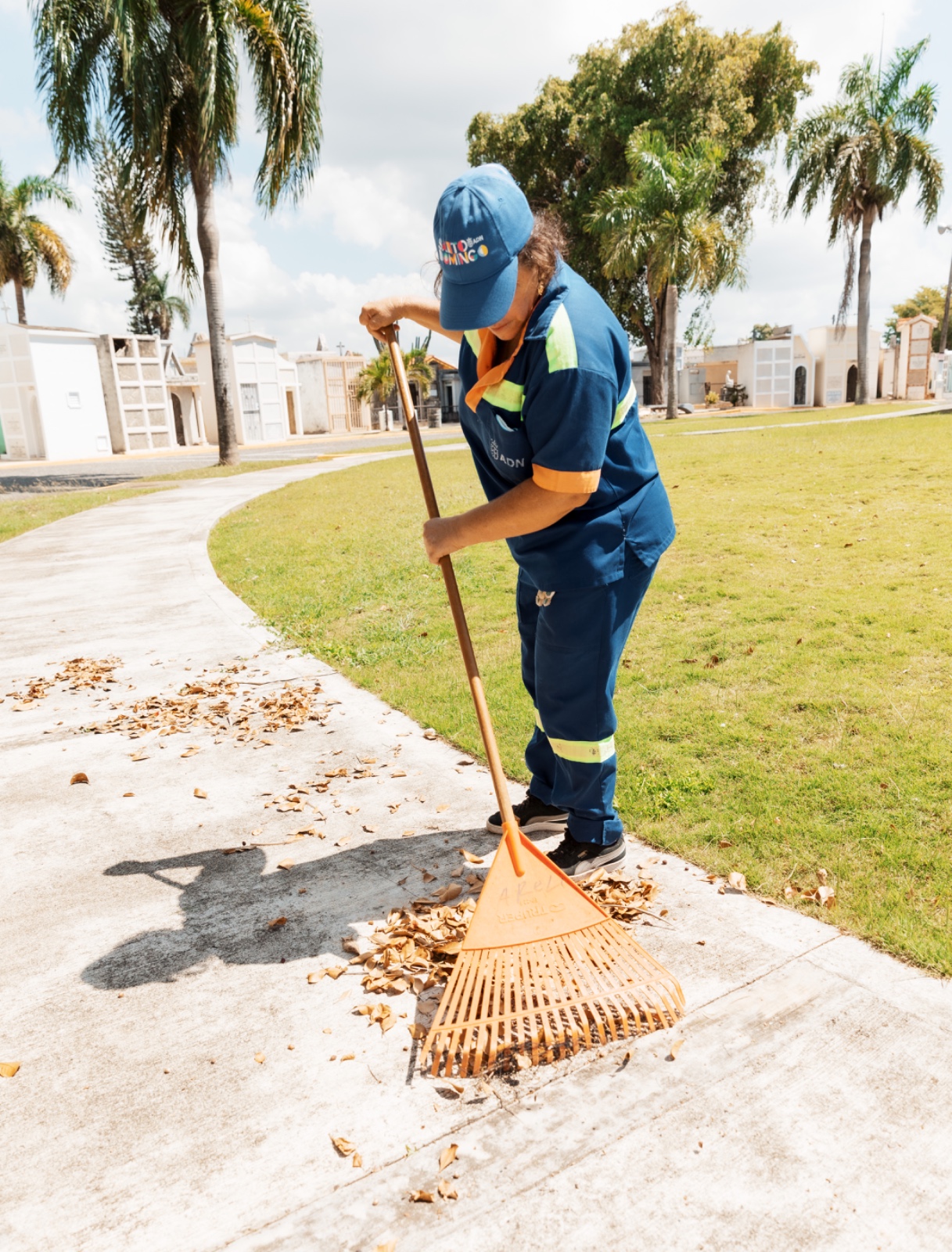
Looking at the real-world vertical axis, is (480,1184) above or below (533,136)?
below

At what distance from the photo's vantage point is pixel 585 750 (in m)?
2.75

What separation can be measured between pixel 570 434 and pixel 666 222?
2866cm

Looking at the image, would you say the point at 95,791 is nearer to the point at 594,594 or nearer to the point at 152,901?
the point at 152,901

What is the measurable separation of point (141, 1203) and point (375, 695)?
3.22 metres

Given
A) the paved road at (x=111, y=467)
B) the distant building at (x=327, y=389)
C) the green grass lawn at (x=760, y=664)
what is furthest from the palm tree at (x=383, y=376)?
the green grass lawn at (x=760, y=664)

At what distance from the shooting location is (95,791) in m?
3.90

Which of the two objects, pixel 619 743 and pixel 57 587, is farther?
pixel 57 587

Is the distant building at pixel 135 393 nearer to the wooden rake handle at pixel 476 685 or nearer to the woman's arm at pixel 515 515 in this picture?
the wooden rake handle at pixel 476 685

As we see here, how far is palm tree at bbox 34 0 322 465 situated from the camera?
17391 mm

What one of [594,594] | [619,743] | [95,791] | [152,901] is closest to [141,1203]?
[152,901]

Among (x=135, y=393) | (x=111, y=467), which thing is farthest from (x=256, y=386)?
(x=111, y=467)

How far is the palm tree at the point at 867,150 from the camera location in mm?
31547

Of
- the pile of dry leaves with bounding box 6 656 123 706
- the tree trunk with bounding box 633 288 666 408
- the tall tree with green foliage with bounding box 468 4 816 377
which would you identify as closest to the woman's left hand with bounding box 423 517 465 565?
the pile of dry leaves with bounding box 6 656 123 706

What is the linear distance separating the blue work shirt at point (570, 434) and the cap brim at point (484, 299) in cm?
13
